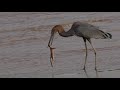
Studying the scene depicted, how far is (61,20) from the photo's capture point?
91.4 inches

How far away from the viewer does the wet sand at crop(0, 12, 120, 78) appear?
225cm

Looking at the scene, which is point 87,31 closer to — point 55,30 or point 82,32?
point 82,32

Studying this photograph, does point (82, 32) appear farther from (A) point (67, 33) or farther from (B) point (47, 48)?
(B) point (47, 48)

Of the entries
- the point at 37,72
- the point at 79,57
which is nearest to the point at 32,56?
the point at 37,72

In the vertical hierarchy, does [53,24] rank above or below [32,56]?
above

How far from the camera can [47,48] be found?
228cm

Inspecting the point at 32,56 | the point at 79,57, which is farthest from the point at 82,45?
the point at 32,56

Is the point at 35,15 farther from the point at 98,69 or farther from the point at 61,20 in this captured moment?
the point at 98,69

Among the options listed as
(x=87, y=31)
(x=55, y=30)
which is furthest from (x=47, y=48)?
(x=87, y=31)

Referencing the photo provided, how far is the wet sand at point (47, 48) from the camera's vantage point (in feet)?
7.39

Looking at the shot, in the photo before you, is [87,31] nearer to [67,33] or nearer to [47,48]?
[67,33]

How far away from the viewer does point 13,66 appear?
2260 mm

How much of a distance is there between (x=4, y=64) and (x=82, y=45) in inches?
15.0

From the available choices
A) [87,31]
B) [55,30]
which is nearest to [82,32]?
→ [87,31]
